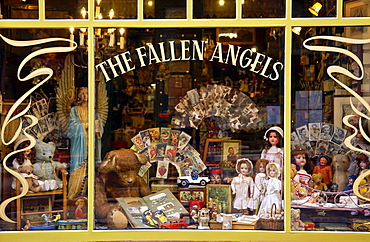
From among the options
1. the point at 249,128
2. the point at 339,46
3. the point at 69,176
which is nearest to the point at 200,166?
the point at 249,128

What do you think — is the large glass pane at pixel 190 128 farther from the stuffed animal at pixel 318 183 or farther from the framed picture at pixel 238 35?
the stuffed animal at pixel 318 183

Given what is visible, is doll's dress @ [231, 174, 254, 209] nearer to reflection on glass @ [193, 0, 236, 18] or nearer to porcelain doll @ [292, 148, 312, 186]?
porcelain doll @ [292, 148, 312, 186]

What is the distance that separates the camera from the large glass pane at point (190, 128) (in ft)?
18.9

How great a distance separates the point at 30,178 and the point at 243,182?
9.43ft

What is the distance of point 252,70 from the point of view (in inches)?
228

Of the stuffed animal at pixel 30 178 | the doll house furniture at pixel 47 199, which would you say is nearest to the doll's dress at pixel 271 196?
the doll house furniture at pixel 47 199

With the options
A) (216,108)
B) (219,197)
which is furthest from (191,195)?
(216,108)

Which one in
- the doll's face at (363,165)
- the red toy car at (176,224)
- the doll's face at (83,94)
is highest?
the doll's face at (83,94)

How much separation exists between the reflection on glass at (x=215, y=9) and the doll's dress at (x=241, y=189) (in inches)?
85.7

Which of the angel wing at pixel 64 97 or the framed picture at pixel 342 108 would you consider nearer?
the framed picture at pixel 342 108

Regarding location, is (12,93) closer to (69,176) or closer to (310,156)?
(69,176)

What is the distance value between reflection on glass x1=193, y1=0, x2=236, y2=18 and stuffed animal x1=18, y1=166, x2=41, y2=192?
302cm

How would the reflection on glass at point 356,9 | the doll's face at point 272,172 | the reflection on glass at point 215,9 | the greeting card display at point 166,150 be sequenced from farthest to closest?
the greeting card display at point 166,150 < the doll's face at point 272,172 < the reflection on glass at point 215,9 < the reflection on glass at point 356,9

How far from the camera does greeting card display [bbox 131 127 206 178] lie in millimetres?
5926
